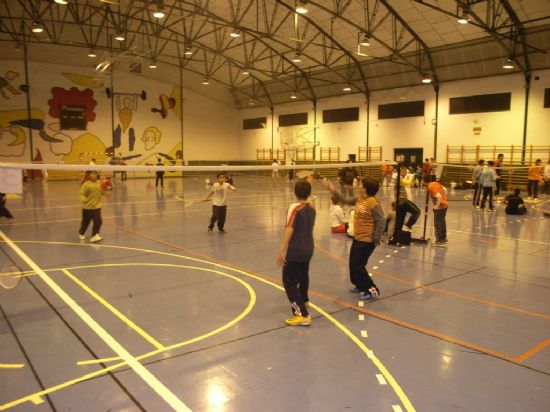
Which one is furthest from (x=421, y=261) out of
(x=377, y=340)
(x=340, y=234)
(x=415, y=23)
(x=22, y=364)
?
(x=415, y=23)

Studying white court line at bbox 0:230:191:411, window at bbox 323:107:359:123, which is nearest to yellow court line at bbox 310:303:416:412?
white court line at bbox 0:230:191:411

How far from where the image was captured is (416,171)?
99.1 ft

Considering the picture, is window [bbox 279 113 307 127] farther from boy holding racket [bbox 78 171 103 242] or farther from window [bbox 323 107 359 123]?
boy holding racket [bbox 78 171 103 242]

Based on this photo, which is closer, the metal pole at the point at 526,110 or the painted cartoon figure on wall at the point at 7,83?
the metal pole at the point at 526,110

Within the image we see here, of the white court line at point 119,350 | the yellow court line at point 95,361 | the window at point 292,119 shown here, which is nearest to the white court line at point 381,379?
the white court line at point 119,350

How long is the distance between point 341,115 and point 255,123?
463 inches

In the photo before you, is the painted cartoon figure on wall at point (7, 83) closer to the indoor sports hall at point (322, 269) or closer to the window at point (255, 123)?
the indoor sports hall at point (322, 269)

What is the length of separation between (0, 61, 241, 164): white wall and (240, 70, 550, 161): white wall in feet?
29.4

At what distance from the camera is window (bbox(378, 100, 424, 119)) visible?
33094 mm

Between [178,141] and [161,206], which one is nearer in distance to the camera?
[161,206]

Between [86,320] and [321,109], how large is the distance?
36933mm

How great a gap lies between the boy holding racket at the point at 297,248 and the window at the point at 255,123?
41.5 meters

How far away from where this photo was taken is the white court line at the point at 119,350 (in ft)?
13.2

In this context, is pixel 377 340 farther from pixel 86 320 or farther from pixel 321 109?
pixel 321 109
